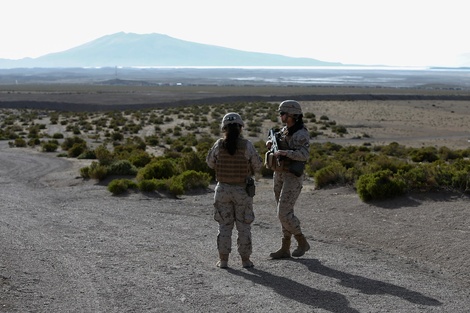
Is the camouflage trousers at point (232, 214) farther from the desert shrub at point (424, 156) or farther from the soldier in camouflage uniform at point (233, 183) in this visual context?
Answer: the desert shrub at point (424, 156)

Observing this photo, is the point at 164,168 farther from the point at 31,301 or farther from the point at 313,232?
the point at 31,301

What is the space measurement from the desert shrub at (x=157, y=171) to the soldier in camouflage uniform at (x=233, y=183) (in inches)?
396

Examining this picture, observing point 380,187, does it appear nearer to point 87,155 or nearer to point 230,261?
point 230,261

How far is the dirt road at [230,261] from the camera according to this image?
7121mm

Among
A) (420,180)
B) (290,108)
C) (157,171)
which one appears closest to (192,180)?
(157,171)

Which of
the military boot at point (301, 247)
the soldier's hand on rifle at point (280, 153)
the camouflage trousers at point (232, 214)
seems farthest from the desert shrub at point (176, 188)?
the soldier's hand on rifle at point (280, 153)

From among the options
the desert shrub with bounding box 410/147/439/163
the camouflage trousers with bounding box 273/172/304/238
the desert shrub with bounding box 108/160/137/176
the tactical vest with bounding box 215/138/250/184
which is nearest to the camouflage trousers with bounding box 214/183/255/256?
the tactical vest with bounding box 215/138/250/184

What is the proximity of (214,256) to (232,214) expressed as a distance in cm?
107

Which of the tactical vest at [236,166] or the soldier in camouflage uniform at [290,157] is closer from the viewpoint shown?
the tactical vest at [236,166]

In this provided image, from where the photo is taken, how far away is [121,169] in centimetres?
2008

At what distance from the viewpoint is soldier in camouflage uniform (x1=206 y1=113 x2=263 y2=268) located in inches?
330

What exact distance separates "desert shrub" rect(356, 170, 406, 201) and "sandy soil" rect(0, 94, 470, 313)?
0.82 feet

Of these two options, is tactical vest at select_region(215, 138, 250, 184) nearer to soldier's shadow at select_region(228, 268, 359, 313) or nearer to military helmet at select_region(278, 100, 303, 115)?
military helmet at select_region(278, 100, 303, 115)

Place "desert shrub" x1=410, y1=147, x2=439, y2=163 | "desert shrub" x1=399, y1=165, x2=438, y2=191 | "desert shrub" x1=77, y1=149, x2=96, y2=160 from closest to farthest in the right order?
"desert shrub" x1=399, y1=165, x2=438, y2=191
"desert shrub" x1=77, y1=149, x2=96, y2=160
"desert shrub" x1=410, y1=147, x2=439, y2=163
